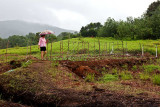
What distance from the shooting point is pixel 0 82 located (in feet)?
15.3

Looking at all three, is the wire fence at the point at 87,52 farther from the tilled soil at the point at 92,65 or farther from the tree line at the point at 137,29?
the tree line at the point at 137,29

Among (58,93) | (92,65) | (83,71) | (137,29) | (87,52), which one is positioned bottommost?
(58,93)

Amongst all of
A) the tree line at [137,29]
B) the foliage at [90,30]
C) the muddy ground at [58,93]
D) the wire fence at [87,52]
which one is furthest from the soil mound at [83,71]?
the foliage at [90,30]

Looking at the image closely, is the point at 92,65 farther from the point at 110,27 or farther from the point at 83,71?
the point at 110,27

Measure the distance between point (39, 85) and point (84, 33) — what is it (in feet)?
157

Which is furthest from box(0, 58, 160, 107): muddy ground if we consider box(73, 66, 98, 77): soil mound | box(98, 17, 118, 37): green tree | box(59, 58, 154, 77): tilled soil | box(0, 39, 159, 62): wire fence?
box(98, 17, 118, 37): green tree

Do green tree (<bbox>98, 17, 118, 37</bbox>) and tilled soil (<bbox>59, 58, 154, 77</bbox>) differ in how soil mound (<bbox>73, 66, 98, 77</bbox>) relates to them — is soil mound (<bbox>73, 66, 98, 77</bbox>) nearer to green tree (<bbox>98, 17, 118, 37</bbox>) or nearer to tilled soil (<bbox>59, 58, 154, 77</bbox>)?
tilled soil (<bbox>59, 58, 154, 77</bbox>)

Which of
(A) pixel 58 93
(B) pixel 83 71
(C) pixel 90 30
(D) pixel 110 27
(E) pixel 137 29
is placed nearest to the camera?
(A) pixel 58 93

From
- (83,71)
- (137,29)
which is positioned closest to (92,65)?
(83,71)

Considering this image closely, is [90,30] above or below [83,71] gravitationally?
above

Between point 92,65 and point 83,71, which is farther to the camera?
point 92,65

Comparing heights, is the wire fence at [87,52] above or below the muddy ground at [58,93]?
above

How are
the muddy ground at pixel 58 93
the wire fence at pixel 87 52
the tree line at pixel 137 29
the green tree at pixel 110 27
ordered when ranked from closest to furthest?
the muddy ground at pixel 58 93 → the wire fence at pixel 87 52 → the tree line at pixel 137 29 → the green tree at pixel 110 27

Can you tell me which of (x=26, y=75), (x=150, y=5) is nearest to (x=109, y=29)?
(x=150, y=5)
